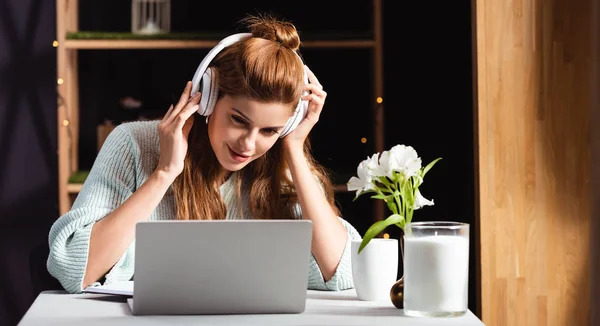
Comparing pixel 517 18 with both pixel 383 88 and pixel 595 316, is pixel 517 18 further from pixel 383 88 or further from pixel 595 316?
pixel 595 316

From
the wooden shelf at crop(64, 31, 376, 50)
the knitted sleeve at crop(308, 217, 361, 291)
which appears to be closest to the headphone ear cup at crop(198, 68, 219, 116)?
the knitted sleeve at crop(308, 217, 361, 291)

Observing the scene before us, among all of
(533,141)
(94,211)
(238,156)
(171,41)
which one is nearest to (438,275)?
(238,156)

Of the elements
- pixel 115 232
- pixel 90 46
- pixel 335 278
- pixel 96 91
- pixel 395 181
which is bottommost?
pixel 335 278

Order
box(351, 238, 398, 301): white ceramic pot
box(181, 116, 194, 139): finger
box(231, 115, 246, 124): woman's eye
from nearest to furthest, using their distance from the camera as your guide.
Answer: box(351, 238, 398, 301): white ceramic pot < box(231, 115, 246, 124): woman's eye < box(181, 116, 194, 139): finger

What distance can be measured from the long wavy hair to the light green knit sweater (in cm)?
5

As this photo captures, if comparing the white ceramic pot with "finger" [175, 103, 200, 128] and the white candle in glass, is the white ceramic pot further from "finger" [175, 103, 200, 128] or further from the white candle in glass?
"finger" [175, 103, 200, 128]

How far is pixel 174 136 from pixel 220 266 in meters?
0.65

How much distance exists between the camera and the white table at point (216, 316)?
1280 millimetres

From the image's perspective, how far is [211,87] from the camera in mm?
1876

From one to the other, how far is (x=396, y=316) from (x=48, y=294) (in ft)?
2.11

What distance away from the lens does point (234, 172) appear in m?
2.15

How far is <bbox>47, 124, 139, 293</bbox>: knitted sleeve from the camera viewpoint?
168 cm

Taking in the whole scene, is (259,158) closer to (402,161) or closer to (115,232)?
(115,232)

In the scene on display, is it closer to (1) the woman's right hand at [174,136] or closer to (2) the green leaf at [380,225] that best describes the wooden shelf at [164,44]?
(1) the woman's right hand at [174,136]
